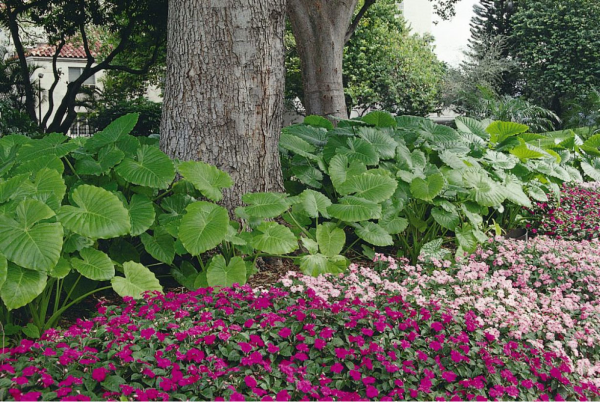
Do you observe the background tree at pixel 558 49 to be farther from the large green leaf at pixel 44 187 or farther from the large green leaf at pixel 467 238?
the large green leaf at pixel 44 187

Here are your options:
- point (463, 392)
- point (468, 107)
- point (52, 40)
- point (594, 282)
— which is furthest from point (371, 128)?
point (468, 107)

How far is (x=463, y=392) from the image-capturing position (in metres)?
2.42

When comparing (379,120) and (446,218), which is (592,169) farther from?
(446,218)

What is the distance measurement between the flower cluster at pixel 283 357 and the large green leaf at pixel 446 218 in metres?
1.41

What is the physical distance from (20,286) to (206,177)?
1.30 metres

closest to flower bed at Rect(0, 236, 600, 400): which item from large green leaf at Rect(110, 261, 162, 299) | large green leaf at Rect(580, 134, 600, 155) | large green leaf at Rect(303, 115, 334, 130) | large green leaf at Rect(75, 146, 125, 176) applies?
large green leaf at Rect(110, 261, 162, 299)

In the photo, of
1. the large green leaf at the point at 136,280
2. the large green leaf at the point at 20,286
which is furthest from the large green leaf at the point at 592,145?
the large green leaf at the point at 20,286

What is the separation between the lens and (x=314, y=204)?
390cm

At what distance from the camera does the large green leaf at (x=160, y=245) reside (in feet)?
11.5

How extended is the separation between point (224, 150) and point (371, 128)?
1419 mm

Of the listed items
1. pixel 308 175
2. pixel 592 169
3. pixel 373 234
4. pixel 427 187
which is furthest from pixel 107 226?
pixel 592 169

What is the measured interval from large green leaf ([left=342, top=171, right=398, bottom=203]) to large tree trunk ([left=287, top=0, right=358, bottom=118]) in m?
3.77

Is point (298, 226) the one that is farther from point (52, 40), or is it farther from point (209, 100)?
point (52, 40)

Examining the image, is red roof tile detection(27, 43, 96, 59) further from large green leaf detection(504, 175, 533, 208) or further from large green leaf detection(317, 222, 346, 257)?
large green leaf detection(317, 222, 346, 257)
